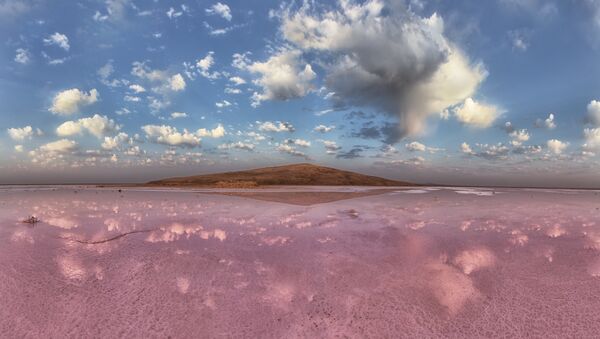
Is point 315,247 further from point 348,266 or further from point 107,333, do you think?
point 107,333

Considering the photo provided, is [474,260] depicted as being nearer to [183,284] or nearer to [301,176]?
[183,284]

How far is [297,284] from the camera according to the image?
208 inches

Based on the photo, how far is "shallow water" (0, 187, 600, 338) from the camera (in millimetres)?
3902

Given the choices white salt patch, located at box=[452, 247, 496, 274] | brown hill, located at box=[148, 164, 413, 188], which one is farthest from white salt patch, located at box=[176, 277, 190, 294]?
brown hill, located at box=[148, 164, 413, 188]

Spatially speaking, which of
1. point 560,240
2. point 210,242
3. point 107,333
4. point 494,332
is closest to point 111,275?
point 107,333

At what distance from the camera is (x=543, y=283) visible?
17.9 ft

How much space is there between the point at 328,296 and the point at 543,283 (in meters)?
3.99

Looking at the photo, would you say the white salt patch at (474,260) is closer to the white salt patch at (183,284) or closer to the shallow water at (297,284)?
the shallow water at (297,284)

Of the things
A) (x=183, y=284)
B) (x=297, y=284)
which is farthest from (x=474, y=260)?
(x=183, y=284)

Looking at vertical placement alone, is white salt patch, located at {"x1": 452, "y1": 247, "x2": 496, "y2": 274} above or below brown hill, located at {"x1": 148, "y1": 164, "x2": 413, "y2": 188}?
below

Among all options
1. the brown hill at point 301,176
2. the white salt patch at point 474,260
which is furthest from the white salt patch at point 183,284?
the brown hill at point 301,176

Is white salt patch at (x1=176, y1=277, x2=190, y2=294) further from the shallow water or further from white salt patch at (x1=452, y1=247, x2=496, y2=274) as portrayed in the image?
white salt patch at (x1=452, y1=247, x2=496, y2=274)

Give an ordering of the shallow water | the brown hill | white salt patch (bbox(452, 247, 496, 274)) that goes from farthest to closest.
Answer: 1. the brown hill
2. white salt patch (bbox(452, 247, 496, 274))
3. the shallow water

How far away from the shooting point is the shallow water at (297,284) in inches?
154
